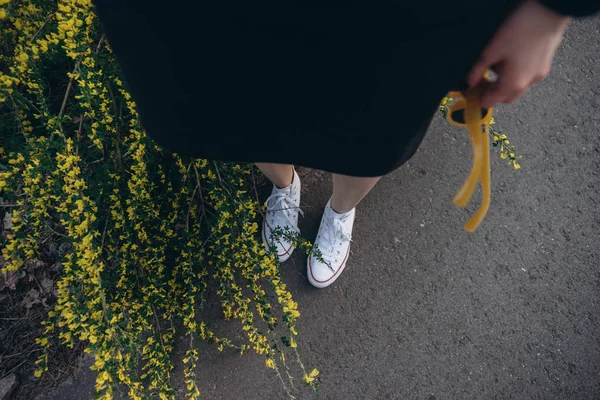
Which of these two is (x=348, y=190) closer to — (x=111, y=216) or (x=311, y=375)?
(x=311, y=375)

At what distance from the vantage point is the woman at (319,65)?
714 mm

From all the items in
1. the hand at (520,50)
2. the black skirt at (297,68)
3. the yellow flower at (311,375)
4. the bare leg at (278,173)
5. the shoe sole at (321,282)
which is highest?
the hand at (520,50)

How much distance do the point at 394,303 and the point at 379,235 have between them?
0.35 metres

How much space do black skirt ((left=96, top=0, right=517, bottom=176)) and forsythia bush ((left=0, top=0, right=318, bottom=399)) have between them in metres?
0.52

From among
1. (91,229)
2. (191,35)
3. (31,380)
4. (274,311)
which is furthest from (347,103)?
(31,380)

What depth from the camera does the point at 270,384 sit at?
1.77m

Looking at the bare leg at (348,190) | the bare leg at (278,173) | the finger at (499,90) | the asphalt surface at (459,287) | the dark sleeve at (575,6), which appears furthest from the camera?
the asphalt surface at (459,287)

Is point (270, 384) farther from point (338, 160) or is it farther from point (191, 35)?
point (191, 35)

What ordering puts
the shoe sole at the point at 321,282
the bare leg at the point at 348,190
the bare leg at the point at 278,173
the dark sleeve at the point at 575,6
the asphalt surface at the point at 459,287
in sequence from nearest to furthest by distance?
the dark sleeve at the point at 575,6
the bare leg at the point at 348,190
the bare leg at the point at 278,173
the asphalt surface at the point at 459,287
the shoe sole at the point at 321,282

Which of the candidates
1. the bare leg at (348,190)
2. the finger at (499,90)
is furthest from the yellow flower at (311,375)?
the finger at (499,90)

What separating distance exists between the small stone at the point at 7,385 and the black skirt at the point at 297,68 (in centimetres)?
137

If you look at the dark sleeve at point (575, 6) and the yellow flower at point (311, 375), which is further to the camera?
the yellow flower at point (311, 375)

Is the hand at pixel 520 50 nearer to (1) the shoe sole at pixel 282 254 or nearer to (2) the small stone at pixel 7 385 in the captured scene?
(1) the shoe sole at pixel 282 254

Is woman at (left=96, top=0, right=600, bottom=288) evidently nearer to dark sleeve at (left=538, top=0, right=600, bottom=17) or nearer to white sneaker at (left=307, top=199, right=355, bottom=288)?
dark sleeve at (left=538, top=0, right=600, bottom=17)
